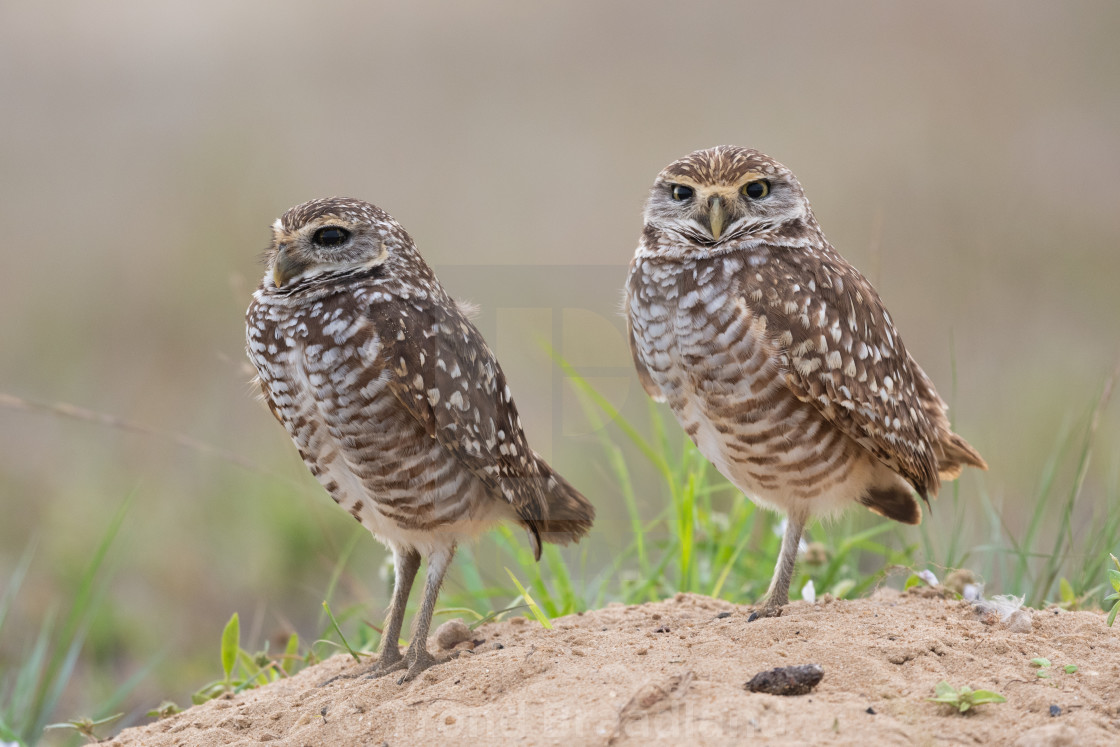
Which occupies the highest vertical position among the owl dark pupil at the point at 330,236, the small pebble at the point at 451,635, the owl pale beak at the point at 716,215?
the owl pale beak at the point at 716,215

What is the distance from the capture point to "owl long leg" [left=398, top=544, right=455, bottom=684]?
127 inches

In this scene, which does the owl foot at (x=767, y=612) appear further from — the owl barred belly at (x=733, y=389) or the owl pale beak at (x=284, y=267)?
the owl pale beak at (x=284, y=267)

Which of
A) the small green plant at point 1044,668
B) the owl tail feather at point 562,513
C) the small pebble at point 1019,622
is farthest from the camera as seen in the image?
the owl tail feather at point 562,513

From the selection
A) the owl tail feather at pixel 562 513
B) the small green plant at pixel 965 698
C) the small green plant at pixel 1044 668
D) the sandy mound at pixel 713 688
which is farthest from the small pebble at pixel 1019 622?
the owl tail feather at pixel 562 513

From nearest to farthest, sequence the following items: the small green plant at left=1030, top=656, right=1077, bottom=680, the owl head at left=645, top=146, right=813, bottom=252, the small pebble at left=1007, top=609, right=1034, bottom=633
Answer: the small green plant at left=1030, top=656, right=1077, bottom=680, the small pebble at left=1007, top=609, right=1034, bottom=633, the owl head at left=645, top=146, right=813, bottom=252

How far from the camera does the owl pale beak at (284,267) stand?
10.8 ft

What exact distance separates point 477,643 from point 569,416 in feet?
15.2

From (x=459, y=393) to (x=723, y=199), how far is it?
113cm

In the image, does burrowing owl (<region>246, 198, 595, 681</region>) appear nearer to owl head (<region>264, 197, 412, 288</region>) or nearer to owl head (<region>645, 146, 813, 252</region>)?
owl head (<region>264, 197, 412, 288</region>)

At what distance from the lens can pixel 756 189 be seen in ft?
11.8

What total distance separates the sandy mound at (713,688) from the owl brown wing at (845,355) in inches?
21.8

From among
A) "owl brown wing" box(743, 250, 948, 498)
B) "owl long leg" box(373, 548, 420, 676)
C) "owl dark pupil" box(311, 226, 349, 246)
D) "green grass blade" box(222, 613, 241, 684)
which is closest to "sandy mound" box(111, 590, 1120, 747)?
"owl long leg" box(373, 548, 420, 676)

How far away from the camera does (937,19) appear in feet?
38.2

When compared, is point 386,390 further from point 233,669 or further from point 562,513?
point 233,669
